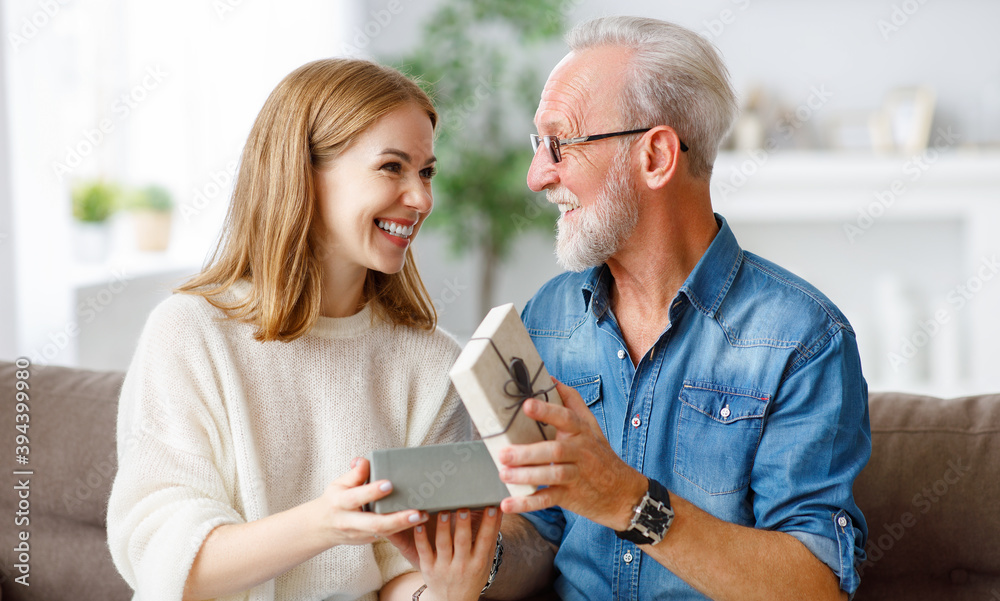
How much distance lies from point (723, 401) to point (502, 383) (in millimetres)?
538

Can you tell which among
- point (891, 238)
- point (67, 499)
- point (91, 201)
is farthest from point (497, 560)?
point (891, 238)

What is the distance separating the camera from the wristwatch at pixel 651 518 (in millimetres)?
1124

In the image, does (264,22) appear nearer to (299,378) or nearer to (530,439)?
(299,378)

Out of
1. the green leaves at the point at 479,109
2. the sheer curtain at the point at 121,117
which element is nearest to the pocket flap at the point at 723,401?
the sheer curtain at the point at 121,117

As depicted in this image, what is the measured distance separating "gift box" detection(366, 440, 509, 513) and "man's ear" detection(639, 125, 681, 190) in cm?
67

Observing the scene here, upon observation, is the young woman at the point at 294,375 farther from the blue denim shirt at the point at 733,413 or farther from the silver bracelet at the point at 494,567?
the blue denim shirt at the point at 733,413

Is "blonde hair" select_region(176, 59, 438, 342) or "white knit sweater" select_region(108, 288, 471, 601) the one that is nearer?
"white knit sweater" select_region(108, 288, 471, 601)

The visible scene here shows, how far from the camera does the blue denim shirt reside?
129 cm

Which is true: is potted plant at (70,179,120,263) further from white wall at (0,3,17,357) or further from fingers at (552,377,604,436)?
fingers at (552,377,604,436)

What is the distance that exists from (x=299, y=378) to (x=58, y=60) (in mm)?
2348

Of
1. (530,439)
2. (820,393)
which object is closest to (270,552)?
(530,439)

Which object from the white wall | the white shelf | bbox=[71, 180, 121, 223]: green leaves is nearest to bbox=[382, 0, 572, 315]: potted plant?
the white shelf

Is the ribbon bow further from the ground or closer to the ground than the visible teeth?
closer to the ground

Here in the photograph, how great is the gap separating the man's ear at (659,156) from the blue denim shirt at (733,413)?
14 cm
